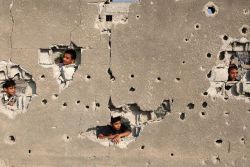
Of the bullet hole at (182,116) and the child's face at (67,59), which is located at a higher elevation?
the child's face at (67,59)

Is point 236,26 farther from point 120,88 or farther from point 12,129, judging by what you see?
point 12,129

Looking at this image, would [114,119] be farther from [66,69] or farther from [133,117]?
[66,69]

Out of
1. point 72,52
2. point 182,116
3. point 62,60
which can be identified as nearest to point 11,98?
point 62,60

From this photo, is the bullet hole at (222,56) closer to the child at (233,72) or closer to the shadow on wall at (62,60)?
the child at (233,72)

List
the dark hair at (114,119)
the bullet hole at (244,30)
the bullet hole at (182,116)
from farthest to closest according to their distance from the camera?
the dark hair at (114,119)
the bullet hole at (182,116)
the bullet hole at (244,30)

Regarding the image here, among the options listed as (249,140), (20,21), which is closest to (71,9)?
→ (20,21)

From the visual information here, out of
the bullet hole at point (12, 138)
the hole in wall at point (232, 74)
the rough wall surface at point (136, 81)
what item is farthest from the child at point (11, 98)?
the hole in wall at point (232, 74)
